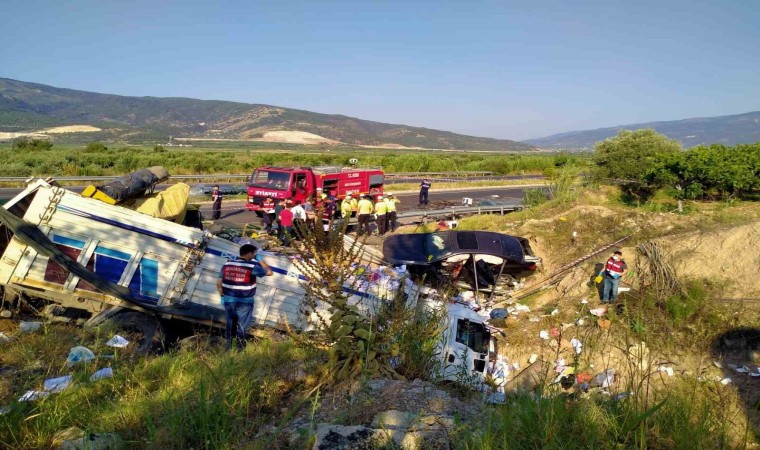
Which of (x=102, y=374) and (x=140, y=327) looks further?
(x=140, y=327)

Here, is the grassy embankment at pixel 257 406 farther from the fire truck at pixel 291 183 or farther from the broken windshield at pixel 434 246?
the fire truck at pixel 291 183

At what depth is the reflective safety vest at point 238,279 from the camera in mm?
5867

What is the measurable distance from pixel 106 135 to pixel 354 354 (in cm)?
16145

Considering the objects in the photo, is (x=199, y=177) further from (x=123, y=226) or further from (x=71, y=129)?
(x=71, y=129)

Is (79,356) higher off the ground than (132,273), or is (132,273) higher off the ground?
(132,273)

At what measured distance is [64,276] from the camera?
649 cm

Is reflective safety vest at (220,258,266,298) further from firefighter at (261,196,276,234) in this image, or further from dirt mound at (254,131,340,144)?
dirt mound at (254,131,340,144)

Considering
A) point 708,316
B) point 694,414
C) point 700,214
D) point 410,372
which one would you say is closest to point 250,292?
point 410,372

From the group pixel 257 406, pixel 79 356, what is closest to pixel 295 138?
pixel 79 356

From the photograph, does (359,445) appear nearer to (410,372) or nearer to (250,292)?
(410,372)

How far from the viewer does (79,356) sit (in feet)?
14.3

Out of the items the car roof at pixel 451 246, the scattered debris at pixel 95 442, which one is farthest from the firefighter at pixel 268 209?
the scattered debris at pixel 95 442

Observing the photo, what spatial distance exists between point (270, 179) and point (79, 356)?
11.8 m

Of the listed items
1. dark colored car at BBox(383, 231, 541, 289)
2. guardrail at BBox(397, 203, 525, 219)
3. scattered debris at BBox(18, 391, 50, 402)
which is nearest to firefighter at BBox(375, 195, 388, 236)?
guardrail at BBox(397, 203, 525, 219)
